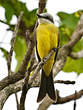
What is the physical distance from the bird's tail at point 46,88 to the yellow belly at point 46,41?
8 centimetres

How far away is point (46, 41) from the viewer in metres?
3.19

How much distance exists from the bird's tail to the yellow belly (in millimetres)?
84

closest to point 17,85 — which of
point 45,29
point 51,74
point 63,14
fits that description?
point 51,74

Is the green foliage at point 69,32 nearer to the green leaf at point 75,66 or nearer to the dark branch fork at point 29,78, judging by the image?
the green leaf at point 75,66

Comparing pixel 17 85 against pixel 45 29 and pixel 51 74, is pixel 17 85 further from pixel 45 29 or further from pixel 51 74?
pixel 45 29

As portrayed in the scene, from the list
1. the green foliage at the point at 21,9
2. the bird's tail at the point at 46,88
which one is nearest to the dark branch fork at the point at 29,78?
the bird's tail at the point at 46,88

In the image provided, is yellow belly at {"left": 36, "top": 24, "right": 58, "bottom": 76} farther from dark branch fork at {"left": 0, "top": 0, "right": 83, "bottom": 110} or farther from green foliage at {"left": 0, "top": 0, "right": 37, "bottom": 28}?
green foliage at {"left": 0, "top": 0, "right": 37, "bottom": 28}

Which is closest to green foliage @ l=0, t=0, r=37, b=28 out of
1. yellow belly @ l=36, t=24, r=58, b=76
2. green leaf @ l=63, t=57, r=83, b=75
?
yellow belly @ l=36, t=24, r=58, b=76

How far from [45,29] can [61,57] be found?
493 millimetres

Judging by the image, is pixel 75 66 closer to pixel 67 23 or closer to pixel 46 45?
pixel 67 23

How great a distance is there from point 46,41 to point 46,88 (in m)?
0.53

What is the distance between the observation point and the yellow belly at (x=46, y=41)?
3189 mm

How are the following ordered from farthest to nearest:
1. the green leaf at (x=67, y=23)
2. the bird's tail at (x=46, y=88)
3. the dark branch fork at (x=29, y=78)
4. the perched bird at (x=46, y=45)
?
the green leaf at (x=67, y=23) → the perched bird at (x=46, y=45) → the bird's tail at (x=46, y=88) → the dark branch fork at (x=29, y=78)

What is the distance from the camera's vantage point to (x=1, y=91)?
260 cm
